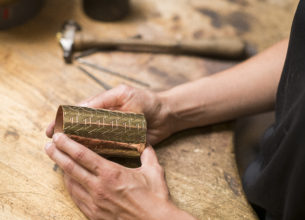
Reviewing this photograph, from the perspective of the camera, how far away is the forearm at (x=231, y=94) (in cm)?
106

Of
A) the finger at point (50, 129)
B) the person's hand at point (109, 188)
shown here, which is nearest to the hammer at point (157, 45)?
the finger at point (50, 129)

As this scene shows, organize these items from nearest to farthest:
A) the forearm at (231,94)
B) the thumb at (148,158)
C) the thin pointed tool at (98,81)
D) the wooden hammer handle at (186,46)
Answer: the thumb at (148,158), the forearm at (231,94), the thin pointed tool at (98,81), the wooden hammer handle at (186,46)

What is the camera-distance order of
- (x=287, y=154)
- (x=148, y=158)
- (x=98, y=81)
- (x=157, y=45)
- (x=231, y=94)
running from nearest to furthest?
(x=287, y=154), (x=148, y=158), (x=231, y=94), (x=98, y=81), (x=157, y=45)

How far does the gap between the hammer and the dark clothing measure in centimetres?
45

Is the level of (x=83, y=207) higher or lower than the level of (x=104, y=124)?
lower

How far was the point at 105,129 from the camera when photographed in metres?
0.85

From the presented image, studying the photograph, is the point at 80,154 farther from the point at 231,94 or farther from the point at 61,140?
the point at 231,94

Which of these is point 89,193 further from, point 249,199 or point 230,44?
Answer: point 230,44

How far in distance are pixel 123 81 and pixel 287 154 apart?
0.58m

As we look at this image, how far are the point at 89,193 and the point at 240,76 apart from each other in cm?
53

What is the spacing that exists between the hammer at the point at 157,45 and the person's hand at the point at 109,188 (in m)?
0.52

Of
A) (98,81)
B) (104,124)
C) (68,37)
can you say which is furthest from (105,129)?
(68,37)

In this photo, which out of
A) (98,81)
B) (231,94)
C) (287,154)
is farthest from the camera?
(98,81)

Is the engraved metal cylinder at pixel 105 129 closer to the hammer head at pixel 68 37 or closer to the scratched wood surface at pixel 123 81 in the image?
the scratched wood surface at pixel 123 81
